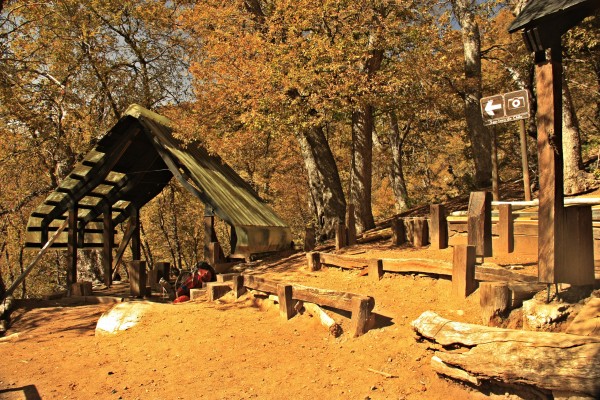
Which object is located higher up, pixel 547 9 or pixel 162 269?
pixel 547 9

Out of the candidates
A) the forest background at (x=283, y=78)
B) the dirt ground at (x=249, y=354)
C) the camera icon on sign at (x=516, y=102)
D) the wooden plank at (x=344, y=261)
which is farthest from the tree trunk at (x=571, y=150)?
the camera icon on sign at (x=516, y=102)

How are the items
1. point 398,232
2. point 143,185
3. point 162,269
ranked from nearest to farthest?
point 398,232 → point 162,269 → point 143,185

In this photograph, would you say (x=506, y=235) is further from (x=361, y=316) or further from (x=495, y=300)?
(x=361, y=316)

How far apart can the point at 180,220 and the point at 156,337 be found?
30.1 metres

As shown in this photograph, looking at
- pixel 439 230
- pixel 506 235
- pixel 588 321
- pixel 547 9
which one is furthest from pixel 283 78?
pixel 588 321

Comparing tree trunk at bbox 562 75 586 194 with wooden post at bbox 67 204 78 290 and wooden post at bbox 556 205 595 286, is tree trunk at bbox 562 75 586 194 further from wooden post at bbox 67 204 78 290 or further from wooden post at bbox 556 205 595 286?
wooden post at bbox 67 204 78 290

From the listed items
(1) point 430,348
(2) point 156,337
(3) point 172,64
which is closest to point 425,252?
(1) point 430,348

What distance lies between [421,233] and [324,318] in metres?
4.06

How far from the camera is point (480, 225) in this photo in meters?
→ 8.56

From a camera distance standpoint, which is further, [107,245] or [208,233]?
[107,245]

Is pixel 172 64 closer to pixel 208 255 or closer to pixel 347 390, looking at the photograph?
pixel 208 255

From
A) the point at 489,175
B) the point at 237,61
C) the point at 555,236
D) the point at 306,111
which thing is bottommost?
the point at 555,236

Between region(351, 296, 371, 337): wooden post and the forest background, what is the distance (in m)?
6.84

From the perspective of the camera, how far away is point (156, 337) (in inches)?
370
